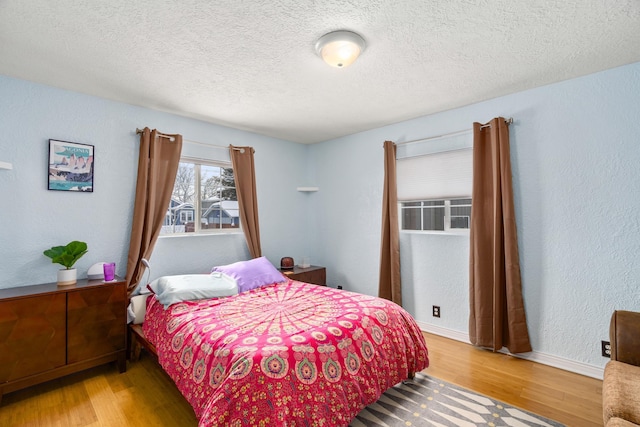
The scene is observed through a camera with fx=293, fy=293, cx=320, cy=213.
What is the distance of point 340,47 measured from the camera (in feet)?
6.21

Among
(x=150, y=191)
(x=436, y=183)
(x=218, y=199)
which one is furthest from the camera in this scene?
(x=218, y=199)

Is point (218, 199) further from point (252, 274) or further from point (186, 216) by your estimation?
point (252, 274)

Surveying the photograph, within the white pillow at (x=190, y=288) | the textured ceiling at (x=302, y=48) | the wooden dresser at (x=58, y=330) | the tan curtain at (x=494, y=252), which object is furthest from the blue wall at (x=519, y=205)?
the white pillow at (x=190, y=288)

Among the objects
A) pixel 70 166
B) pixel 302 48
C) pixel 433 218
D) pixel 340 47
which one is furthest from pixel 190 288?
pixel 433 218

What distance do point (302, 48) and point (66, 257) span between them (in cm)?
245

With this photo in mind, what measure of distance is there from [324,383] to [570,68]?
2.93 metres

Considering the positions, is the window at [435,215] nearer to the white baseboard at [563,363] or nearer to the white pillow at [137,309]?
the white baseboard at [563,363]

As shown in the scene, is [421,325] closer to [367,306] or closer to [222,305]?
[367,306]

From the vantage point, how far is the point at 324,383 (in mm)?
1632

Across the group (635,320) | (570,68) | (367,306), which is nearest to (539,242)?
(635,320)

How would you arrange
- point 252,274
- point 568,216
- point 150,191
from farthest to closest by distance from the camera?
point 252,274 < point 150,191 < point 568,216

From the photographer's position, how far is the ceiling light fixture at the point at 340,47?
182 centimetres

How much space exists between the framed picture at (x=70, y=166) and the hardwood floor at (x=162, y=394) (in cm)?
164

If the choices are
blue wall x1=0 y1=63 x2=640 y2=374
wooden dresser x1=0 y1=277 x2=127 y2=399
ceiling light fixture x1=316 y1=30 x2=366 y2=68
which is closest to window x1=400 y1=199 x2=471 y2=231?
blue wall x1=0 y1=63 x2=640 y2=374
